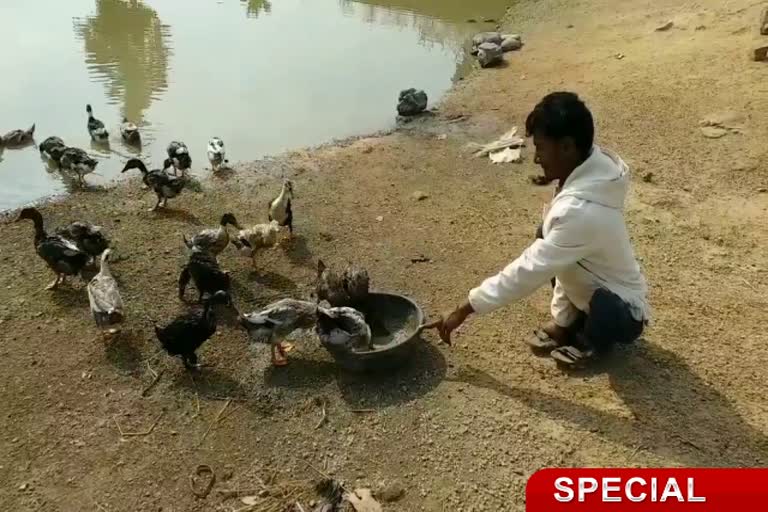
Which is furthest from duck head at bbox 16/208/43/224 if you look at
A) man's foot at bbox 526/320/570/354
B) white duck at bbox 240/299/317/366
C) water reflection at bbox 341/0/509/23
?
water reflection at bbox 341/0/509/23

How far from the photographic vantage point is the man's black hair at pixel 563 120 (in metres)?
3.74

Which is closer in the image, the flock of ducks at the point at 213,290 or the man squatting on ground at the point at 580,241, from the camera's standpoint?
the man squatting on ground at the point at 580,241

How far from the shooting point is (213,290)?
5520mm

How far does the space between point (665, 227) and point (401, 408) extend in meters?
3.75

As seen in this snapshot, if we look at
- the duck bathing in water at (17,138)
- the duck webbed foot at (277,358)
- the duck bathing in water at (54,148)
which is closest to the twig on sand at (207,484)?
the duck webbed foot at (277,358)

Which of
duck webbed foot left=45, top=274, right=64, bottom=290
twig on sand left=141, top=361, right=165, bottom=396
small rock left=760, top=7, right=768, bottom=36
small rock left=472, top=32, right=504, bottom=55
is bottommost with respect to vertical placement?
twig on sand left=141, top=361, right=165, bottom=396

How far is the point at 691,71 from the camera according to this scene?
10.0 meters

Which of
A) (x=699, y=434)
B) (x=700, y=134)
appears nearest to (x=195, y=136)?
(x=700, y=134)

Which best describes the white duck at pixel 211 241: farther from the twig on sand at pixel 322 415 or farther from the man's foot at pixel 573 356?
the man's foot at pixel 573 356

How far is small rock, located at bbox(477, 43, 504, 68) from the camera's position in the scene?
12.0m

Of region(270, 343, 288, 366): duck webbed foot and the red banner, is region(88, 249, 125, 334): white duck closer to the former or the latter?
region(270, 343, 288, 366): duck webbed foot

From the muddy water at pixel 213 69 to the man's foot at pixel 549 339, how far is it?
5.44m

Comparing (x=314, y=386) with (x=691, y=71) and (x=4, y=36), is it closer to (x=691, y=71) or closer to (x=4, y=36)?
(x=691, y=71)

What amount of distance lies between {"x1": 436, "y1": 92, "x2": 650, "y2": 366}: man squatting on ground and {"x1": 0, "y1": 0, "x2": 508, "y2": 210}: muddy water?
5815 mm
